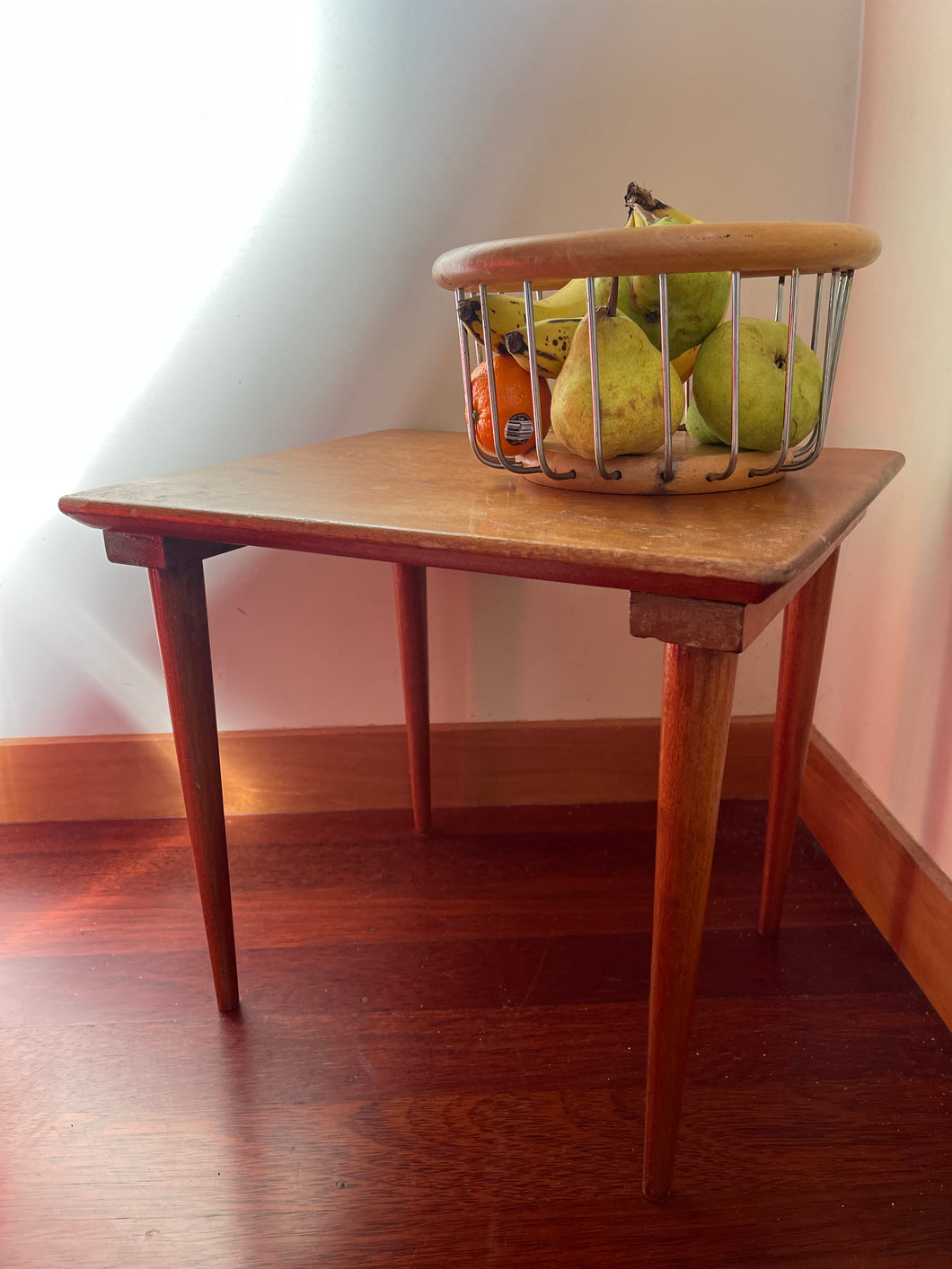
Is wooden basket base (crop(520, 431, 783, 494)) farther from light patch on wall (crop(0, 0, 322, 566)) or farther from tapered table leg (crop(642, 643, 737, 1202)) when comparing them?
light patch on wall (crop(0, 0, 322, 566))

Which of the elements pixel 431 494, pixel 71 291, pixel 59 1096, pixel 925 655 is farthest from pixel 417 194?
pixel 59 1096

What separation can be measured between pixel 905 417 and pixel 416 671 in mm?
635

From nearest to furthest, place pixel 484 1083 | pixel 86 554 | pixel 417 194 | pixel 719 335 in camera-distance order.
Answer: pixel 719 335
pixel 484 1083
pixel 417 194
pixel 86 554

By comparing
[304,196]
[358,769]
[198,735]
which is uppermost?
[304,196]

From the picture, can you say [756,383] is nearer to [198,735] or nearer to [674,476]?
[674,476]

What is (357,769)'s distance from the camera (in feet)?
4.29

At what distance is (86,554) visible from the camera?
1225mm

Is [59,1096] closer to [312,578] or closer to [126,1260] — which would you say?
[126,1260]

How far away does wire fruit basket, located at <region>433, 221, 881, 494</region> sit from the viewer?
554mm

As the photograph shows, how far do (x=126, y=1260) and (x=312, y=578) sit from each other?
79 centimetres

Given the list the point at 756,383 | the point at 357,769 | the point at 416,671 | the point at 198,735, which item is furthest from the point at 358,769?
the point at 756,383

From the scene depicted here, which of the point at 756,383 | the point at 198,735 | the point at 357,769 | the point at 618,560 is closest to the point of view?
the point at 618,560

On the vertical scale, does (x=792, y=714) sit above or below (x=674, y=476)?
below

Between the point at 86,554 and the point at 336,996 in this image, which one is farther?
the point at 86,554
